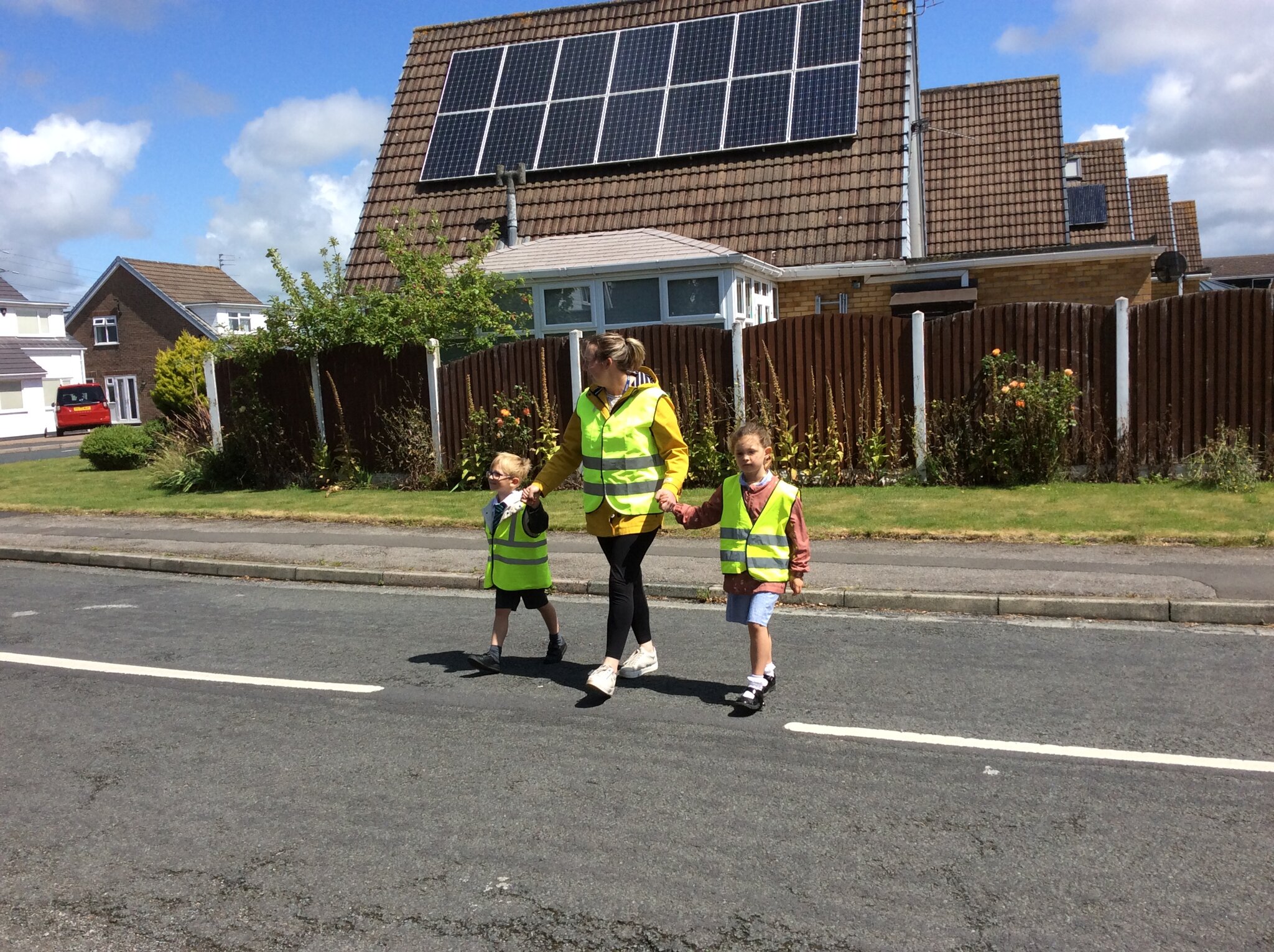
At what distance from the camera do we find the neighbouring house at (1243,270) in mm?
80438

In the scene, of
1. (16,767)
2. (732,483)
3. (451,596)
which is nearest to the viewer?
(16,767)

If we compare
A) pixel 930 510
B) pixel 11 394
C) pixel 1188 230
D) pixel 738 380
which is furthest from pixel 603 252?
pixel 11 394

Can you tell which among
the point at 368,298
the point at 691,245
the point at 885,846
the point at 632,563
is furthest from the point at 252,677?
the point at 691,245

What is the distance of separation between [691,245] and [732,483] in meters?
10.8

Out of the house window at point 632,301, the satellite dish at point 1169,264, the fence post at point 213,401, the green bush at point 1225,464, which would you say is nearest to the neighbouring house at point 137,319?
the fence post at point 213,401

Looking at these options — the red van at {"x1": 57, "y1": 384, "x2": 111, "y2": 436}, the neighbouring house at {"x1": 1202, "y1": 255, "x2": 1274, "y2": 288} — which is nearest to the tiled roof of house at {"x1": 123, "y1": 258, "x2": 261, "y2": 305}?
the red van at {"x1": 57, "y1": 384, "x2": 111, "y2": 436}

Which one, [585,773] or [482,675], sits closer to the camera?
[585,773]

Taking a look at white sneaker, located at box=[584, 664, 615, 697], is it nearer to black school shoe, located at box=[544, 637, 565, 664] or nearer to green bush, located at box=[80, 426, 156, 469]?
black school shoe, located at box=[544, 637, 565, 664]

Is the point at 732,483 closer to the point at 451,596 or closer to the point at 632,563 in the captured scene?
the point at 632,563

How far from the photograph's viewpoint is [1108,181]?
32938 mm

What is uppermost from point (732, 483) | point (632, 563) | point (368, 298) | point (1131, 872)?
point (368, 298)

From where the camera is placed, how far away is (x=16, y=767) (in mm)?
5004

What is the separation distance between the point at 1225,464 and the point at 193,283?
183 ft

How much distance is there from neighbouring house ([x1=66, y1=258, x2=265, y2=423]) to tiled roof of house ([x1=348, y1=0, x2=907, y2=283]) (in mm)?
35392
